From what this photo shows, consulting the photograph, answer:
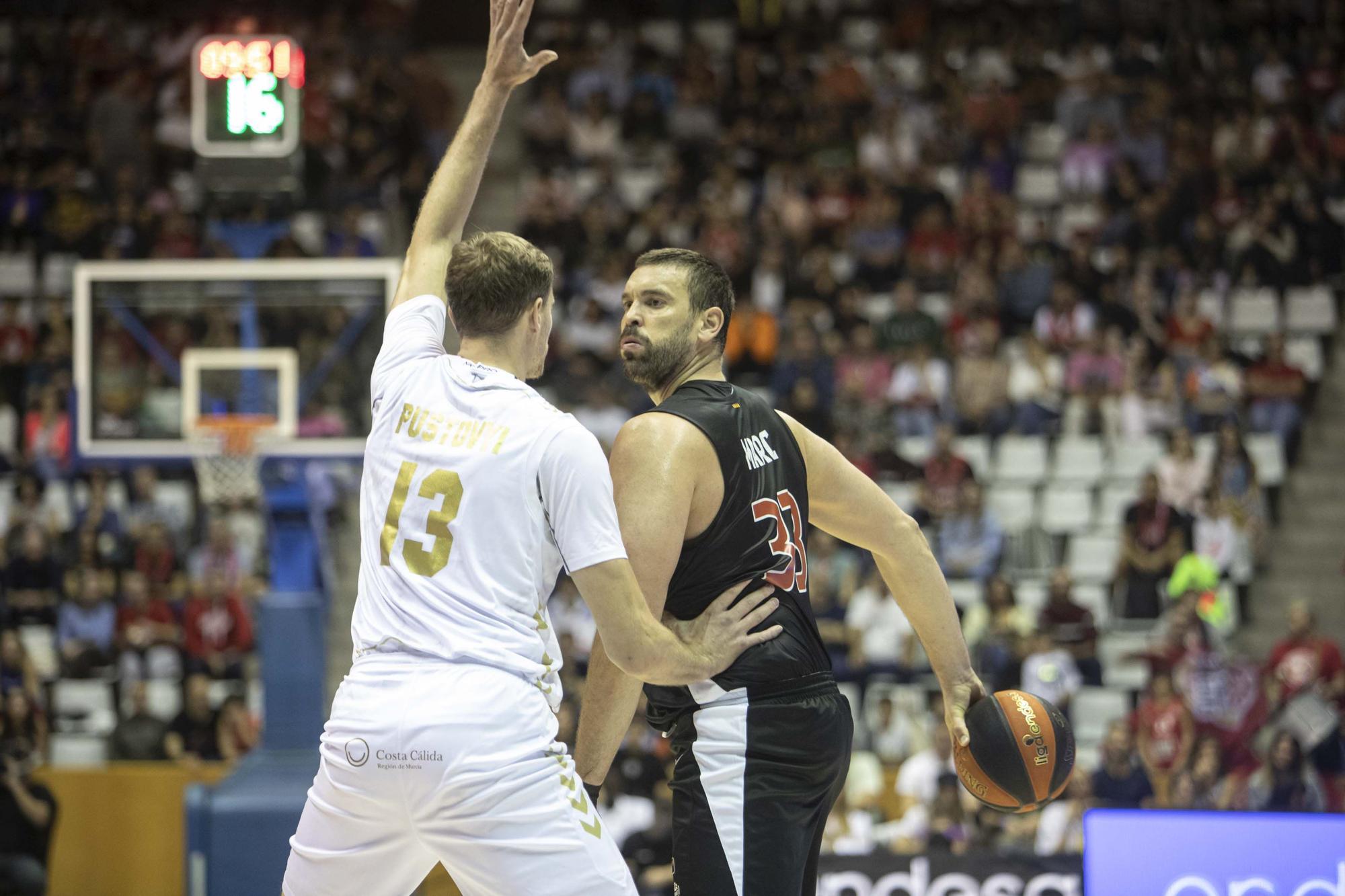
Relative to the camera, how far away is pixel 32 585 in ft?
43.1

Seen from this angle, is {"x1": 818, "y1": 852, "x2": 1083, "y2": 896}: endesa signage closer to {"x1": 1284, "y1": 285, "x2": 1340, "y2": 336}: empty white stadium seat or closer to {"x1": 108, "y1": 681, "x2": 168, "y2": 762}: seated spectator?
{"x1": 108, "y1": 681, "x2": 168, "y2": 762}: seated spectator

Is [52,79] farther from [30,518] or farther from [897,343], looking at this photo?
[897,343]

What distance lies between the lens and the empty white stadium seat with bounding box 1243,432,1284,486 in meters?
13.8

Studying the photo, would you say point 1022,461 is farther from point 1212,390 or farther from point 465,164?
point 465,164

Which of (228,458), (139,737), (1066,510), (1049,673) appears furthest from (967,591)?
(139,737)

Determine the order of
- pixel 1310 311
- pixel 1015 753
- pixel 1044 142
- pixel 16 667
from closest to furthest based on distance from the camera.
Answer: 1. pixel 1015 753
2. pixel 16 667
3. pixel 1310 311
4. pixel 1044 142

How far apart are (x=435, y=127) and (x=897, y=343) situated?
678cm

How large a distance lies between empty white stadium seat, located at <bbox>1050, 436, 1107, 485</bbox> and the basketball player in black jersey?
1004 centimetres

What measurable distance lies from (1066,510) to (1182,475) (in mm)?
1064

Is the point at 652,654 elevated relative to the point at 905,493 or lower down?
elevated

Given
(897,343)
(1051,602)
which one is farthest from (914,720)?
(897,343)

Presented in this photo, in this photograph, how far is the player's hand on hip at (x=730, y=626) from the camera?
12.9 ft

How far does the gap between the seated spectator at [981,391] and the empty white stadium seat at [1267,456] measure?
2.23 m

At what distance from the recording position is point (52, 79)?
1823 centimetres
